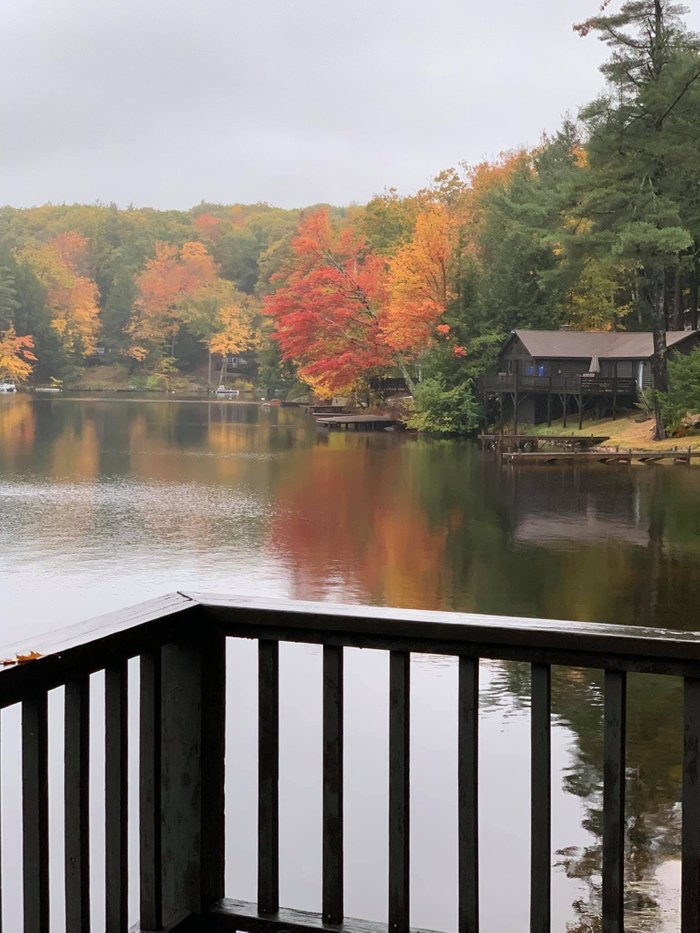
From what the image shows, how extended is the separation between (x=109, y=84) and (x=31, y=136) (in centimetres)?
857

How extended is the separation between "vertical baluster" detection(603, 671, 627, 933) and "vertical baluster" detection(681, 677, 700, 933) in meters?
0.09

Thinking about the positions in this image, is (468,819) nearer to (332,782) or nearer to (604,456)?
(332,782)

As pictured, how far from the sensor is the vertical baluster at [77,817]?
1.72m

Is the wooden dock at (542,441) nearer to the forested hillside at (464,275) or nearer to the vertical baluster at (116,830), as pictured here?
the forested hillside at (464,275)

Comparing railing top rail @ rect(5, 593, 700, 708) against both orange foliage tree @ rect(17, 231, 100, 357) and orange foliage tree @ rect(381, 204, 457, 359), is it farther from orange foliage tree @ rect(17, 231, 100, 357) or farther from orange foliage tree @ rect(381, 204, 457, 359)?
orange foliage tree @ rect(17, 231, 100, 357)

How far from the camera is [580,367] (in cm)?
2927

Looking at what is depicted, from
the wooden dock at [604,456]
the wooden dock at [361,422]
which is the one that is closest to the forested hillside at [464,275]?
the wooden dock at [361,422]

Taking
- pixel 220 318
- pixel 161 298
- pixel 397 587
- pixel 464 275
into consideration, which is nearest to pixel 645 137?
pixel 464 275

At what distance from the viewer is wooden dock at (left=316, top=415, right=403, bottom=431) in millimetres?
34219

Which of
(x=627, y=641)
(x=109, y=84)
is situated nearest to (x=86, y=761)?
(x=627, y=641)

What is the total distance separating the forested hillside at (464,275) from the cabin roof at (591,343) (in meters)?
1.27

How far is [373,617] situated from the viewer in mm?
1801

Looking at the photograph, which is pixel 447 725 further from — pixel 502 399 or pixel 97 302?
pixel 97 302

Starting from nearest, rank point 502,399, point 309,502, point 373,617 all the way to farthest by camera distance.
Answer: point 373,617, point 309,502, point 502,399
